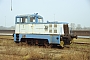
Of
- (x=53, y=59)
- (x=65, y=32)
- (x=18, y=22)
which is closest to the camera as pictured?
(x=53, y=59)

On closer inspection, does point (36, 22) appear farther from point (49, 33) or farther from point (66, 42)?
point (66, 42)

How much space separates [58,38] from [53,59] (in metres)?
5.50

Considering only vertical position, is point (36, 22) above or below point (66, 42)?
above

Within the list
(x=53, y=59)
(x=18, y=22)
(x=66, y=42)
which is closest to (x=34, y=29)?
(x=18, y=22)

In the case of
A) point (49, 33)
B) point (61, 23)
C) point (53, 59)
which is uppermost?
point (61, 23)

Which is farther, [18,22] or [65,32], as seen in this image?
[18,22]

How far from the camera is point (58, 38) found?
14453 millimetres

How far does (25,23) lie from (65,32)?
4036mm

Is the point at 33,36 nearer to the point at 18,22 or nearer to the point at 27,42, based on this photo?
the point at 27,42

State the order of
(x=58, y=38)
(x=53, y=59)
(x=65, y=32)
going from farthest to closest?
(x=65, y=32) < (x=58, y=38) < (x=53, y=59)

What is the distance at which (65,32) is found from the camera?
608 inches

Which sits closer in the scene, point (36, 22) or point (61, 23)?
point (61, 23)

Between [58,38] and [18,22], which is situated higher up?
[18,22]

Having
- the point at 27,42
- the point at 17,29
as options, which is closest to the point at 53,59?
the point at 27,42
